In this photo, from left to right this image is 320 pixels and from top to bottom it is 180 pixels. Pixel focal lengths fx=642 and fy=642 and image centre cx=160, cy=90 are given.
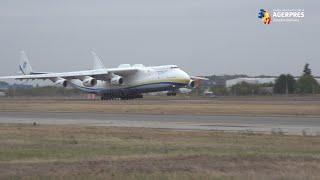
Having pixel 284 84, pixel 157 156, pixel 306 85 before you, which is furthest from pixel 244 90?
pixel 157 156

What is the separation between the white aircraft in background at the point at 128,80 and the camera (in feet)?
256

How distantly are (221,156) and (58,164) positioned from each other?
400 cm

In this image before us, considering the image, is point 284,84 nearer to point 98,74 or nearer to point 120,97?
point 120,97

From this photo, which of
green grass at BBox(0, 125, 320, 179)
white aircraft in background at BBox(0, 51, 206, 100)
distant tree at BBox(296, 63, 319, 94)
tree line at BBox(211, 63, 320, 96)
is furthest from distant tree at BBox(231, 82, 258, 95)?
green grass at BBox(0, 125, 320, 179)

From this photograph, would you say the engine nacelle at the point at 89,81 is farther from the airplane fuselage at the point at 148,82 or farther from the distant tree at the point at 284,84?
the distant tree at the point at 284,84

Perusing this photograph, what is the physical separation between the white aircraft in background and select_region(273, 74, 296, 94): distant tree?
3340 centimetres

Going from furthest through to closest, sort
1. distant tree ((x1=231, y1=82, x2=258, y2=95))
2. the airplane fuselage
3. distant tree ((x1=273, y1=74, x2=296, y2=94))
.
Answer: distant tree ((x1=231, y1=82, x2=258, y2=95)) < distant tree ((x1=273, y1=74, x2=296, y2=94)) < the airplane fuselage

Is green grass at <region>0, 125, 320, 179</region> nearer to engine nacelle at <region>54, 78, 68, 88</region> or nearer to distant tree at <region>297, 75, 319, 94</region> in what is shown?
engine nacelle at <region>54, 78, 68, 88</region>

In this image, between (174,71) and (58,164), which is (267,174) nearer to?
(58,164)

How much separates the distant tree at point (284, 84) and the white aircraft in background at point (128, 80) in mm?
33399

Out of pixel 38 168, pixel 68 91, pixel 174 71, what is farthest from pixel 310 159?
pixel 68 91

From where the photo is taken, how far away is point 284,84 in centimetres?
11288

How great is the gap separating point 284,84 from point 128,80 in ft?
134

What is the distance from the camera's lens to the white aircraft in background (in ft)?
256
